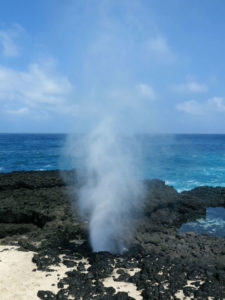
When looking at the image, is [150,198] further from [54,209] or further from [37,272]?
[37,272]

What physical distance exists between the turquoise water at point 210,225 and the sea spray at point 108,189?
397 centimetres

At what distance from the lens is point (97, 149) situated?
677 inches

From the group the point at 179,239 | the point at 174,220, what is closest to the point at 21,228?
the point at 179,239

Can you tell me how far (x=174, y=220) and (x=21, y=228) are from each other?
1032 cm

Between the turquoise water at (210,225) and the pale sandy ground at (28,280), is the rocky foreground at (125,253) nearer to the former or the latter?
the pale sandy ground at (28,280)

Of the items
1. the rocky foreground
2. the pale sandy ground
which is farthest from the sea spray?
the pale sandy ground

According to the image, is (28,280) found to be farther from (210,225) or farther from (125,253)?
(210,225)

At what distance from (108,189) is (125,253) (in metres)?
5.13

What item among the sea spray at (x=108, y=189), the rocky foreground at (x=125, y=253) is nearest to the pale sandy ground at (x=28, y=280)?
the rocky foreground at (x=125, y=253)

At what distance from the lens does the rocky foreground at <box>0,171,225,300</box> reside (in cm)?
934

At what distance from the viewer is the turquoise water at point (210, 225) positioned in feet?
57.7

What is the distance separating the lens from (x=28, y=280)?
396 inches

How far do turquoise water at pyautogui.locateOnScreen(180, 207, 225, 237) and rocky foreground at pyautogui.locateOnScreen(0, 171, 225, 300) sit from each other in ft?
2.56

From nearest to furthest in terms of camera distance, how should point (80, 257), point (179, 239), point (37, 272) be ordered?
point (37, 272), point (80, 257), point (179, 239)
